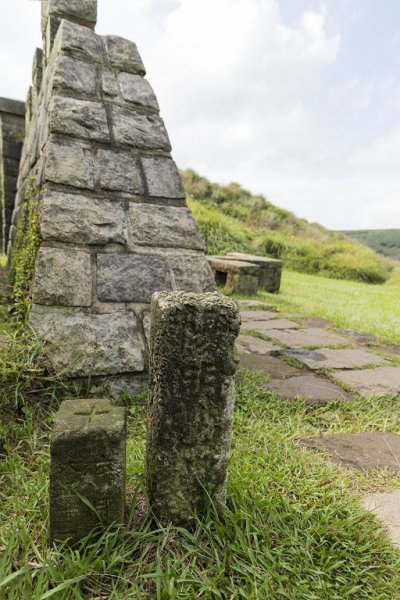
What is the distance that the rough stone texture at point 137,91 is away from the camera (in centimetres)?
240

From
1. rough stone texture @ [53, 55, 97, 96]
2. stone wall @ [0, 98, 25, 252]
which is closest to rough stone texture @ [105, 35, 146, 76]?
rough stone texture @ [53, 55, 97, 96]

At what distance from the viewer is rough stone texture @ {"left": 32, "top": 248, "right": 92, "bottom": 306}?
6.19 ft

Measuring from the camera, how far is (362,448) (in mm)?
1710

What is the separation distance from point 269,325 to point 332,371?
139 centimetres

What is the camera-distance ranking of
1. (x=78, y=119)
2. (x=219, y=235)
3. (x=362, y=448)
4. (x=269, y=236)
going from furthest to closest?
(x=269, y=236) < (x=219, y=235) < (x=78, y=119) < (x=362, y=448)

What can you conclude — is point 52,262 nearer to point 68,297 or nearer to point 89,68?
point 68,297

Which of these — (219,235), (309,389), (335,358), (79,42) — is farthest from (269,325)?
(219,235)

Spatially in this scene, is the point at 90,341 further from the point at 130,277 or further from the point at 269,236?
the point at 269,236

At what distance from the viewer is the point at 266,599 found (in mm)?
949

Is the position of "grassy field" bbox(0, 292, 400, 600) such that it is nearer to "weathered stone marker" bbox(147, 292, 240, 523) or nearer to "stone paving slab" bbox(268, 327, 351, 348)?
"weathered stone marker" bbox(147, 292, 240, 523)

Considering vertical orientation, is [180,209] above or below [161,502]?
above

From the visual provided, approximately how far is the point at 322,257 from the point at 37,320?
38.3 feet

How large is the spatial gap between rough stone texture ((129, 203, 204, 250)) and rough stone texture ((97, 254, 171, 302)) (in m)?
0.10

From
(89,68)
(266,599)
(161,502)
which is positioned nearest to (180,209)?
(89,68)
